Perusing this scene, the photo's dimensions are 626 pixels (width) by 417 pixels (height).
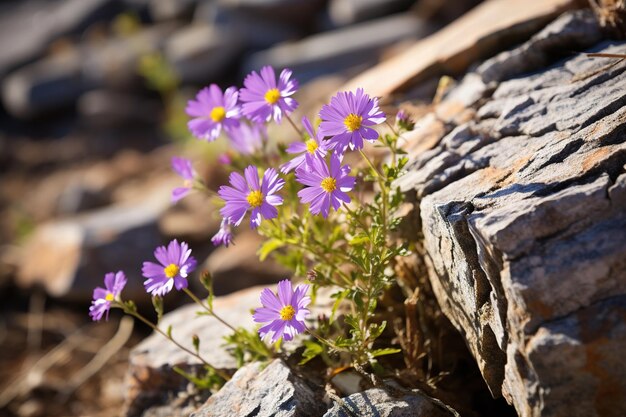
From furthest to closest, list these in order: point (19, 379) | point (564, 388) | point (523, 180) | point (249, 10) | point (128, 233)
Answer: point (249, 10)
point (128, 233)
point (19, 379)
point (523, 180)
point (564, 388)

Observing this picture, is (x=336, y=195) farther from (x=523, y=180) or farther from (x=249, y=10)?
(x=249, y=10)

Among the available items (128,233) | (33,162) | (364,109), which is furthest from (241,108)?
(33,162)

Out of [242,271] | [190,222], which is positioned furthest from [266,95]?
[190,222]

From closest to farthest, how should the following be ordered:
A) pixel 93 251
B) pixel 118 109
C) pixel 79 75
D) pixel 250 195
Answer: pixel 250 195 → pixel 93 251 → pixel 118 109 → pixel 79 75

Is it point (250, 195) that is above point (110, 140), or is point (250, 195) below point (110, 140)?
below

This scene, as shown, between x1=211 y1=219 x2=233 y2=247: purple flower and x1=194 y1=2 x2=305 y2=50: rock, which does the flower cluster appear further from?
x1=194 y1=2 x2=305 y2=50: rock

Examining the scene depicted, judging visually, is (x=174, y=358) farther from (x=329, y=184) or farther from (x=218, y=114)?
(x=329, y=184)
